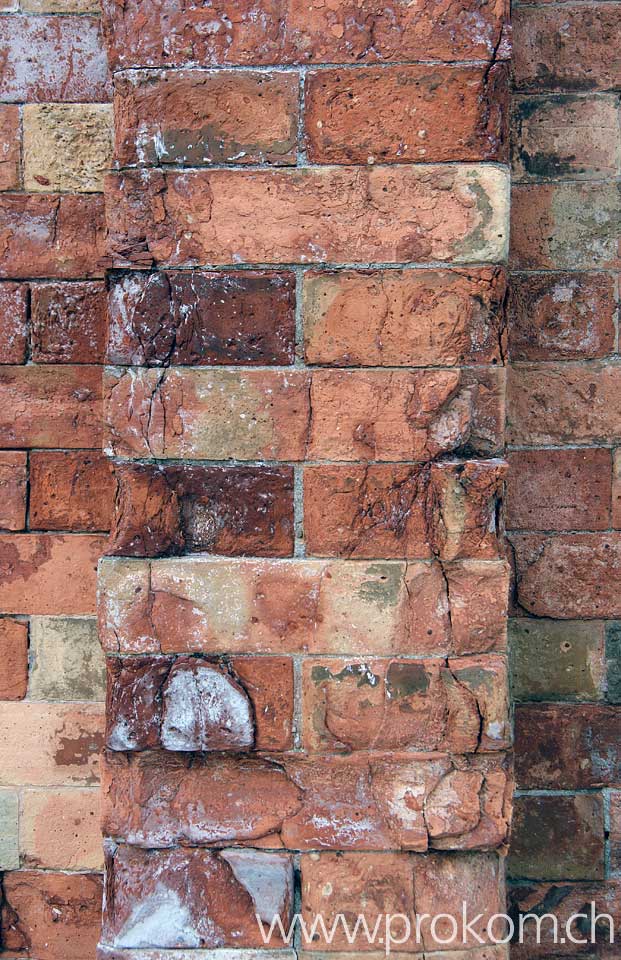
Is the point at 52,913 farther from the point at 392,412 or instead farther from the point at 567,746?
the point at 392,412

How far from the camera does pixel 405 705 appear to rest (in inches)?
52.3

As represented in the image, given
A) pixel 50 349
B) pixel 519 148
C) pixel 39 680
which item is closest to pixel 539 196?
pixel 519 148

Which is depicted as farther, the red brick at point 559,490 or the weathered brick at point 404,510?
the red brick at point 559,490

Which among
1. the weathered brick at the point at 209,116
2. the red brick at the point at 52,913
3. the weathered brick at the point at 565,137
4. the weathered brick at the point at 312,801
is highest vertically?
the weathered brick at the point at 565,137

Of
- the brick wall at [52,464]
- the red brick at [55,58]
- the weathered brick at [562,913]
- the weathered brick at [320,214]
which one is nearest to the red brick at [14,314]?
the brick wall at [52,464]

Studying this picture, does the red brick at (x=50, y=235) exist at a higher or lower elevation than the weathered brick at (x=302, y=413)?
higher

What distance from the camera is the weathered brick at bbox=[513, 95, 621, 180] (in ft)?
5.63

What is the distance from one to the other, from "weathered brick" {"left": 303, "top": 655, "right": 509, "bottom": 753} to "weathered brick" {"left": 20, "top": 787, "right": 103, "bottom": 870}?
2.49ft

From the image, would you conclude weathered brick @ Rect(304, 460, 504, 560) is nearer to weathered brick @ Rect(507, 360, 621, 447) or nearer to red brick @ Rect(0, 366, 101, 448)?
weathered brick @ Rect(507, 360, 621, 447)

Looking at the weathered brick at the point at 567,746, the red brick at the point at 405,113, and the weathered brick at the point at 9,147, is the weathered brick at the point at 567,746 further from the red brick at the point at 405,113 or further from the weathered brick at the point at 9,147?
the weathered brick at the point at 9,147

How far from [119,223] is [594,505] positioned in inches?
47.3

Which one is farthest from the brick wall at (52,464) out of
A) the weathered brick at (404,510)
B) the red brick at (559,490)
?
the red brick at (559,490)

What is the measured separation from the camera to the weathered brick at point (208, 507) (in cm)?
133

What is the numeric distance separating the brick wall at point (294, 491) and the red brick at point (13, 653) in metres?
0.54
